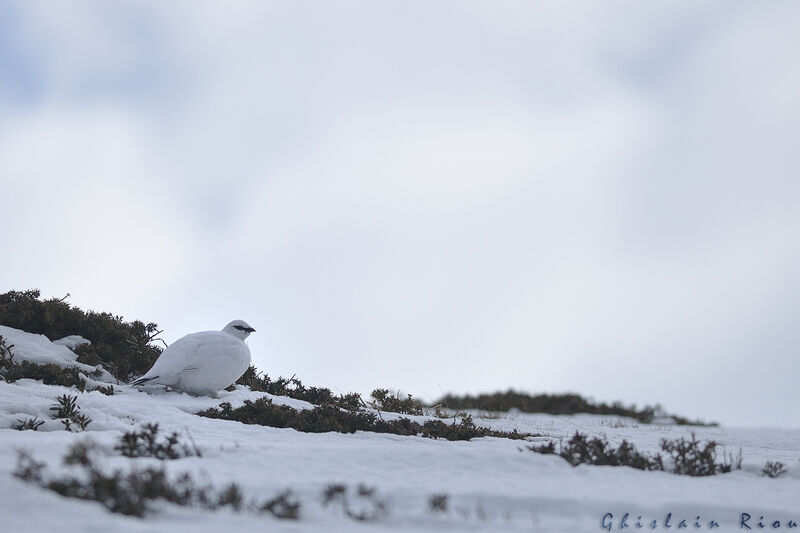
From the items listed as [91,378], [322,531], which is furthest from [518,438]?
[91,378]

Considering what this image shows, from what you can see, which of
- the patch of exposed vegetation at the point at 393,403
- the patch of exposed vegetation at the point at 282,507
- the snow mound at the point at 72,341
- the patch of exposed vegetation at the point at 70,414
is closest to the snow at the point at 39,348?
the snow mound at the point at 72,341

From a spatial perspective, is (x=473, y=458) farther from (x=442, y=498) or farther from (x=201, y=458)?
(x=201, y=458)

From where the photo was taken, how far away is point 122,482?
4.58 meters

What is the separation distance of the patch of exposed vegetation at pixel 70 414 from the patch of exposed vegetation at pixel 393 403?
4.06m

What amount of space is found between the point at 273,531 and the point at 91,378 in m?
6.54

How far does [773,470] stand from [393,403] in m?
5.38

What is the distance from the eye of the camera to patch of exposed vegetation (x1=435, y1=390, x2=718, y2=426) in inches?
808

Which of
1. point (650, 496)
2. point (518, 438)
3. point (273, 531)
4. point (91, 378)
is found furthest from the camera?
point (91, 378)

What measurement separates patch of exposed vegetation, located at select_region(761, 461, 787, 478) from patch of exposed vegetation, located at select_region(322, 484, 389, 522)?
12.3ft

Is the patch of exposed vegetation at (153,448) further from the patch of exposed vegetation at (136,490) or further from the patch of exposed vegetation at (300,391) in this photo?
the patch of exposed vegetation at (300,391)

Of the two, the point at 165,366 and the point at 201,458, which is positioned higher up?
the point at 165,366

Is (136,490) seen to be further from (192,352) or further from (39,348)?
(39,348)

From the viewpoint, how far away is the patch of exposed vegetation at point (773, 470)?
617 centimetres

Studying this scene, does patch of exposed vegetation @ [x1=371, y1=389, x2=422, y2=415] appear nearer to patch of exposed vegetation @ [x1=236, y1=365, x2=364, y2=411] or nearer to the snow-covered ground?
patch of exposed vegetation @ [x1=236, y1=365, x2=364, y2=411]
